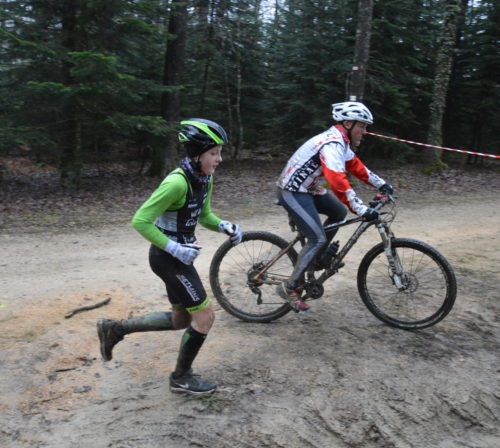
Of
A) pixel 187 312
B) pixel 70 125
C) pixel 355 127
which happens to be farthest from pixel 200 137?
pixel 70 125

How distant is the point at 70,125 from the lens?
39.0 ft

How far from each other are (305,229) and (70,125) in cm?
883

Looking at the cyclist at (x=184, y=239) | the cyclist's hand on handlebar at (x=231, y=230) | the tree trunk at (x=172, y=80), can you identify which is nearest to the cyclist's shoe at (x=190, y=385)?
the cyclist at (x=184, y=239)

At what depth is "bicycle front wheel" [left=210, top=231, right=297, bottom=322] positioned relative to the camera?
5438 mm

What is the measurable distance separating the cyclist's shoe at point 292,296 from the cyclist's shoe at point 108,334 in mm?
1788

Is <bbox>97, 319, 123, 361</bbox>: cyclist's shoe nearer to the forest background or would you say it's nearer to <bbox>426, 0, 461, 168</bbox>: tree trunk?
the forest background

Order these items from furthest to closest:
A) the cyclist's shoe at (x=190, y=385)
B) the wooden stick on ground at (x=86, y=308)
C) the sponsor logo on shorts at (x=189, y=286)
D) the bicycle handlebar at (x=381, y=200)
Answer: the wooden stick on ground at (x=86, y=308), the bicycle handlebar at (x=381, y=200), the cyclist's shoe at (x=190, y=385), the sponsor logo on shorts at (x=189, y=286)

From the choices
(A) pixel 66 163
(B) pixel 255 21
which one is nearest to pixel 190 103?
(B) pixel 255 21

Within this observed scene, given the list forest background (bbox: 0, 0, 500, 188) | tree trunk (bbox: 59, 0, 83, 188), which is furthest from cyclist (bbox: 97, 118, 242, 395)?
tree trunk (bbox: 59, 0, 83, 188)

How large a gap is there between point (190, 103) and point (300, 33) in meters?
4.28

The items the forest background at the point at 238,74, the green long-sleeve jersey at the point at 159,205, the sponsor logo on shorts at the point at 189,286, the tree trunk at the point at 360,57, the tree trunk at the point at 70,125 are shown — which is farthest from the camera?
the tree trunk at the point at 360,57

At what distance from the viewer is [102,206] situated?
10969 millimetres

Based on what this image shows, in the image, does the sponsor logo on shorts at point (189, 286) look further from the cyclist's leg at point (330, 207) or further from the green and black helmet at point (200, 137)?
the cyclist's leg at point (330, 207)

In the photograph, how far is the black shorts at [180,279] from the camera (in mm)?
3734
